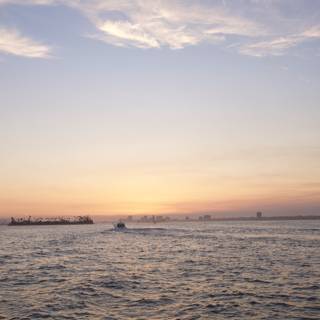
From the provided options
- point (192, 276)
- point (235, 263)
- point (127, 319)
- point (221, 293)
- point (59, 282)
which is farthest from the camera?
point (235, 263)

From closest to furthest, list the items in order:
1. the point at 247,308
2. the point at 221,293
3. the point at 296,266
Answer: the point at 247,308 < the point at 221,293 < the point at 296,266

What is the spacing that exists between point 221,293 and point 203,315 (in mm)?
6100

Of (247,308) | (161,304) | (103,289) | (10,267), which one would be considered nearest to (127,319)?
(161,304)

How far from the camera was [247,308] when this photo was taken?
22797mm

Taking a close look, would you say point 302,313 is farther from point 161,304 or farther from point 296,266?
point 296,266

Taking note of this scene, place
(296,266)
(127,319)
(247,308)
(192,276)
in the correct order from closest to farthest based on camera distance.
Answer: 1. (127,319)
2. (247,308)
3. (192,276)
4. (296,266)

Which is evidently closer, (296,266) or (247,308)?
(247,308)

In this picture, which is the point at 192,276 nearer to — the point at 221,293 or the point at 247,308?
the point at 221,293

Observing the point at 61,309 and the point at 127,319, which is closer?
the point at 127,319

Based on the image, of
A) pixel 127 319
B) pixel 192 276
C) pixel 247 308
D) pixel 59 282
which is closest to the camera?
pixel 127 319

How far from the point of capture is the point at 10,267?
1652 inches

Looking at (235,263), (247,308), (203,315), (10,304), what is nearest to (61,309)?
(10,304)

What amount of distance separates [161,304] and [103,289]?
6.44 m

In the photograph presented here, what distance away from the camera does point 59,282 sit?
32.0 meters
